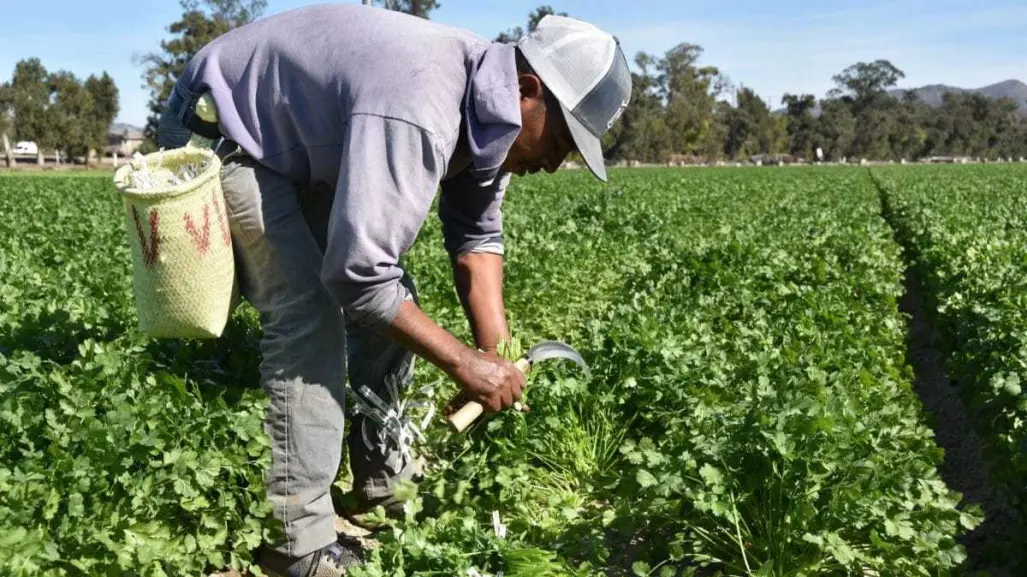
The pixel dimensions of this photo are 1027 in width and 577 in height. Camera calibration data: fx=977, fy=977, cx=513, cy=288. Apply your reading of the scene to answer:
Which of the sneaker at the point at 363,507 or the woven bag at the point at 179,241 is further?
the sneaker at the point at 363,507

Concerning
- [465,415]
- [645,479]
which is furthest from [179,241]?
[645,479]

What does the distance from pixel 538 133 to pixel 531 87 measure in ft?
0.45

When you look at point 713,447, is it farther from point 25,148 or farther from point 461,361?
point 25,148

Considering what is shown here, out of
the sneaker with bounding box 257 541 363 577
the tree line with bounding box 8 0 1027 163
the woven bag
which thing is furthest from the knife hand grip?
the tree line with bounding box 8 0 1027 163

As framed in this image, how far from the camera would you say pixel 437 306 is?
597cm

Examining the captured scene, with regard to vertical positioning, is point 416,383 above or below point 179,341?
below

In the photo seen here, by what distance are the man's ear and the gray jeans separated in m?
0.79

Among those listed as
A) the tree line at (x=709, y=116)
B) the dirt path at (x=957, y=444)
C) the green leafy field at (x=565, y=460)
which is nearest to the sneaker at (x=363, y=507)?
the green leafy field at (x=565, y=460)

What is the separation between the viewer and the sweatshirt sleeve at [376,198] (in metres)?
2.62

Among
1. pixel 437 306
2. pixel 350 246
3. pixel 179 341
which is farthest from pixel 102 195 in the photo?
pixel 350 246

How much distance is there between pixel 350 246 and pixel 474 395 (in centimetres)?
70

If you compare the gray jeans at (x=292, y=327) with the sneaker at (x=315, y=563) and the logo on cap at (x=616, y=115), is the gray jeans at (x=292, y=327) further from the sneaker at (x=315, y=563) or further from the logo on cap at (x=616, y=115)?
the logo on cap at (x=616, y=115)

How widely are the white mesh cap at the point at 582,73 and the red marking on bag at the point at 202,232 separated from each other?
1.06 meters

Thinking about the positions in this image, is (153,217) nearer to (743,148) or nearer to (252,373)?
(252,373)
